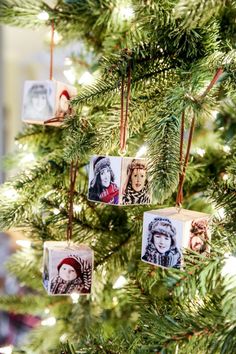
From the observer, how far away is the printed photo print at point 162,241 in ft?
1.60

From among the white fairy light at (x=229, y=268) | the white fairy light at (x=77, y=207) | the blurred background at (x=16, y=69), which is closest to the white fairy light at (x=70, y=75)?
the white fairy light at (x=77, y=207)

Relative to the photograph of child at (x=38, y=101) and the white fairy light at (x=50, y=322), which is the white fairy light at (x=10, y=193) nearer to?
the photograph of child at (x=38, y=101)

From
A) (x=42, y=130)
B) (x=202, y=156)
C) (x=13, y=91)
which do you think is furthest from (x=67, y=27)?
(x=13, y=91)

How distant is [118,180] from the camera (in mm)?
530

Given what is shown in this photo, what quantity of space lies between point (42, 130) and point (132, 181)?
0.32 m

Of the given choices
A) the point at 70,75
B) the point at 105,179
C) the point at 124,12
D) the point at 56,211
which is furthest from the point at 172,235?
the point at 70,75

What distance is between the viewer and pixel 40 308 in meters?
0.93

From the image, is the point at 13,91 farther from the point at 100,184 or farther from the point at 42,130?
the point at 100,184

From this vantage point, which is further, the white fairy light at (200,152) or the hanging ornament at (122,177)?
the white fairy light at (200,152)

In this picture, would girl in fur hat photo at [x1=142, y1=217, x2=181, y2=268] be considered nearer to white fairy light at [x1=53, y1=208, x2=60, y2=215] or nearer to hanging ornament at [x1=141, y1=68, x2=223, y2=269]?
hanging ornament at [x1=141, y1=68, x2=223, y2=269]

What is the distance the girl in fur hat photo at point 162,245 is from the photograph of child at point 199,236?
2cm

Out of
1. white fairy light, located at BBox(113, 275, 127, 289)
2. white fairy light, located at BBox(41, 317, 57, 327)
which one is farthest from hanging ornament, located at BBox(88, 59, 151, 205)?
white fairy light, located at BBox(41, 317, 57, 327)

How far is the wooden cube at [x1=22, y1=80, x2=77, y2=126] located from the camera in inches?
26.1

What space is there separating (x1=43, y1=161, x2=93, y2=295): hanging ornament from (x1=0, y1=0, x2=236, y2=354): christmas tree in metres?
0.07
